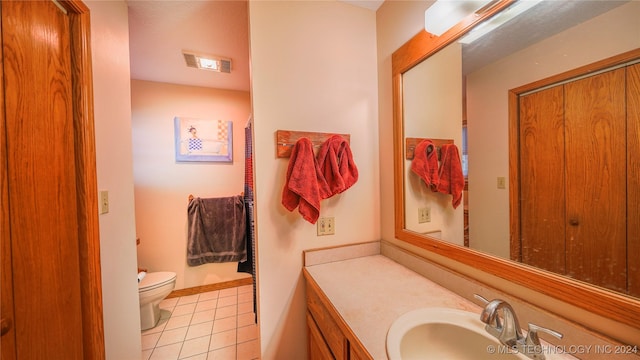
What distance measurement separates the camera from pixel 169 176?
7.67ft

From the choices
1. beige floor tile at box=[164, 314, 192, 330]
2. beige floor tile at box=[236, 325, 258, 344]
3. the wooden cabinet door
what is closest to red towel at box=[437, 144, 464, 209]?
the wooden cabinet door

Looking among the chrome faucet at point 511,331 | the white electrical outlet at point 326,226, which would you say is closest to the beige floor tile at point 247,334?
the white electrical outlet at point 326,226

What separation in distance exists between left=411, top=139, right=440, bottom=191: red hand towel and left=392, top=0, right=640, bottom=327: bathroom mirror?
4 centimetres

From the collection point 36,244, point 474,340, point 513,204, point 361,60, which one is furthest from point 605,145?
point 36,244

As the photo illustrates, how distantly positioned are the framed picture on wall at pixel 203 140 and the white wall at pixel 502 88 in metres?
2.36

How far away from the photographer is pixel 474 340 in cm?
70

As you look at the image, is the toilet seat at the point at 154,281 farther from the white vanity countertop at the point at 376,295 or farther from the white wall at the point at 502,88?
the white wall at the point at 502,88

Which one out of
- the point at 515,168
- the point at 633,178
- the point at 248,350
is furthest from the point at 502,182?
the point at 248,350

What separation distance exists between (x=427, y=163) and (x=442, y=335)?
761mm

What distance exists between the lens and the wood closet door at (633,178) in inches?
20.8

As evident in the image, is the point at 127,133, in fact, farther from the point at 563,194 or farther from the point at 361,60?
the point at 563,194

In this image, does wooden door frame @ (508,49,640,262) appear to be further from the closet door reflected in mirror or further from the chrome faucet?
the chrome faucet

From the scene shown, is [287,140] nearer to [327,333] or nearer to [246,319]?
[327,333]

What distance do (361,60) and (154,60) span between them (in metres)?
1.88
